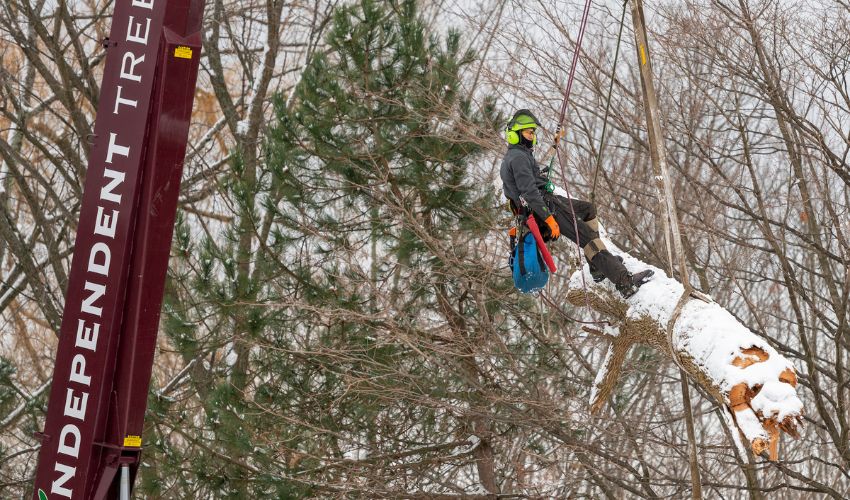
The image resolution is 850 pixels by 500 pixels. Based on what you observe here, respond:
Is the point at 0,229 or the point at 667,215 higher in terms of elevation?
the point at 0,229

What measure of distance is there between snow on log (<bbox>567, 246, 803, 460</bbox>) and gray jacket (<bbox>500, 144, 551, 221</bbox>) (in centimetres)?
55

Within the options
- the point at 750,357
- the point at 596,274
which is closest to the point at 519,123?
the point at 596,274

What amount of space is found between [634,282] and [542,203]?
855 millimetres

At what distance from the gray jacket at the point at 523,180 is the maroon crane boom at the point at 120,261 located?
226 cm

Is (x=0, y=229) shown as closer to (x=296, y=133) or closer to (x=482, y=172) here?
(x=296, y=133)

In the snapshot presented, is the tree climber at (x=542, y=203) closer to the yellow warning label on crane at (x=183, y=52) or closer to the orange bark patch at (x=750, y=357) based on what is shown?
the orange bark patch at (x=750, y=357)

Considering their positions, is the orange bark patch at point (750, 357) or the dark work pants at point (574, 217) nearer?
the orange bark patch at point (750, 357)

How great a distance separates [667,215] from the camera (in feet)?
19.6

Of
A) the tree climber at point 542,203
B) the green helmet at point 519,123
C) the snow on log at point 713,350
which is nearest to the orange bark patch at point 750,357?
the snow on log at point 713,350

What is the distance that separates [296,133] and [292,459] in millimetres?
3773

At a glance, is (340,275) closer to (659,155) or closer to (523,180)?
(523,180)

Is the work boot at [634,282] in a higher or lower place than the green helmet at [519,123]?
lower

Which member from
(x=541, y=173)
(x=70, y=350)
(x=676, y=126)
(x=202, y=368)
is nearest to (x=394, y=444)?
(x=202, y=368)

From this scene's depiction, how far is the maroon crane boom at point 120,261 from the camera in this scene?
582 cm
